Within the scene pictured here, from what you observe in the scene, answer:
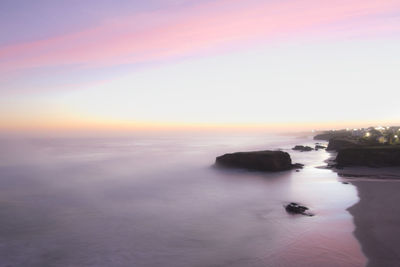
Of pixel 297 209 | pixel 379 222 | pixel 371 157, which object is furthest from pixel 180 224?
pixel 371 157

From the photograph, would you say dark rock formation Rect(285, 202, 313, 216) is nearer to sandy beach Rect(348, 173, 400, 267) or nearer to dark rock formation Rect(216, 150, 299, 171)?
sandy beach Rect(348, 173, 400, 267)

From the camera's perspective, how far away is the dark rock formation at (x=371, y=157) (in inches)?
1379

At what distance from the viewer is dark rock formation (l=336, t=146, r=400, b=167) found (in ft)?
115

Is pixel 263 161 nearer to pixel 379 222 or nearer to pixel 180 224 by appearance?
pixel 180 224

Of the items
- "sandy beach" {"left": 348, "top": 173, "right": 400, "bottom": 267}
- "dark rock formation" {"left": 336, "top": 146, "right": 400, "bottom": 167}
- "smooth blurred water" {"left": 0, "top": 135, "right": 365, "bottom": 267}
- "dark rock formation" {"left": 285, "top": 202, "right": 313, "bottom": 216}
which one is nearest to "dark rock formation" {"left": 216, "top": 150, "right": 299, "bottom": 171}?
"smooth blurred water" {"left": 0, "top": 135, "right": 365, "bottom": 267}

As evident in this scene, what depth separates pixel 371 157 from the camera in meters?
36.0

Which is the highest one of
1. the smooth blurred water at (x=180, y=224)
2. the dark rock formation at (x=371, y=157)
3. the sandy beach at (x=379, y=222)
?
the dark rock formation at (x=371, y=157)

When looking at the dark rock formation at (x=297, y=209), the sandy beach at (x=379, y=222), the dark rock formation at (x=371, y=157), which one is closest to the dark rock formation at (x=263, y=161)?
the dark rock formation at (x=371, y=157)

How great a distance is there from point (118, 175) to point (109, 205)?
18.7m

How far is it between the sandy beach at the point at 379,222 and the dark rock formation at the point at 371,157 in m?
12.4

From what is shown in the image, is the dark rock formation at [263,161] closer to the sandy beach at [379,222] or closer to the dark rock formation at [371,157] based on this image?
the dark rock formation at [371,157]

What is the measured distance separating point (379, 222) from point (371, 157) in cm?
2548

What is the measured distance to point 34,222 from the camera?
18.0 meters

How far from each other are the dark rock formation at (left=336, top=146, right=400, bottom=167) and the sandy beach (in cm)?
1237
